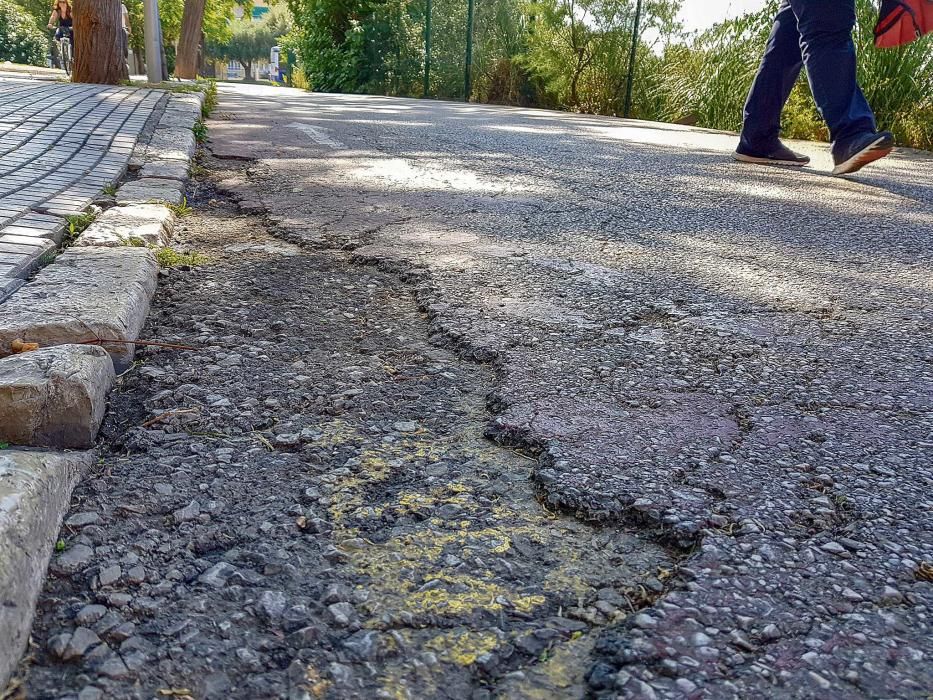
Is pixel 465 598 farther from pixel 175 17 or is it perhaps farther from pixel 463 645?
pixel 175 17

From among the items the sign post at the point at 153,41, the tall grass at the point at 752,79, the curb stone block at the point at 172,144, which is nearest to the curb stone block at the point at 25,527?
the curb stone block at the point at 172,144

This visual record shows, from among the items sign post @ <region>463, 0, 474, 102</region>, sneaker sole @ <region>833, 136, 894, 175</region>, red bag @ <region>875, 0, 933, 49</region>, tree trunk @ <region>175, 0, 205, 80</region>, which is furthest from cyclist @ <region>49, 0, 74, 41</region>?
sneaker sole @ <region>833, 136, 894, 175</region>

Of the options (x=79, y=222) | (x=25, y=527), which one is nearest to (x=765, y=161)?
(x=79, y=222)

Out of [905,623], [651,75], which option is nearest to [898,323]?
[905,623]

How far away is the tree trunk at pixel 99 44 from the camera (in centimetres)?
887

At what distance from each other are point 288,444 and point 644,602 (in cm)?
71

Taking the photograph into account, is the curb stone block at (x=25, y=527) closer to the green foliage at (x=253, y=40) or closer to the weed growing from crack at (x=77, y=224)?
the weed growing from crack at (x=77, y=224)

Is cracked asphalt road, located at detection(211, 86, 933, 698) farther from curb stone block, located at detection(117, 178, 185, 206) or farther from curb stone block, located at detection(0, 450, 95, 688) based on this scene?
curb stone block, located at detection(0, 450, 95, 688)

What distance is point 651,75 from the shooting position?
35.7 ft

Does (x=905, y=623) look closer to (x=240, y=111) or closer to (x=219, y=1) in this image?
(x=240, y=111)

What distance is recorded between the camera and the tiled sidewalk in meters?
2.42

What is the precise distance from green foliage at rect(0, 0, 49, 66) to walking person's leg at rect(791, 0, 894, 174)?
94.3ft

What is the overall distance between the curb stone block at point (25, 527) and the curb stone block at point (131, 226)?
1348 mm

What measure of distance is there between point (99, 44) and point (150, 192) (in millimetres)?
7054
